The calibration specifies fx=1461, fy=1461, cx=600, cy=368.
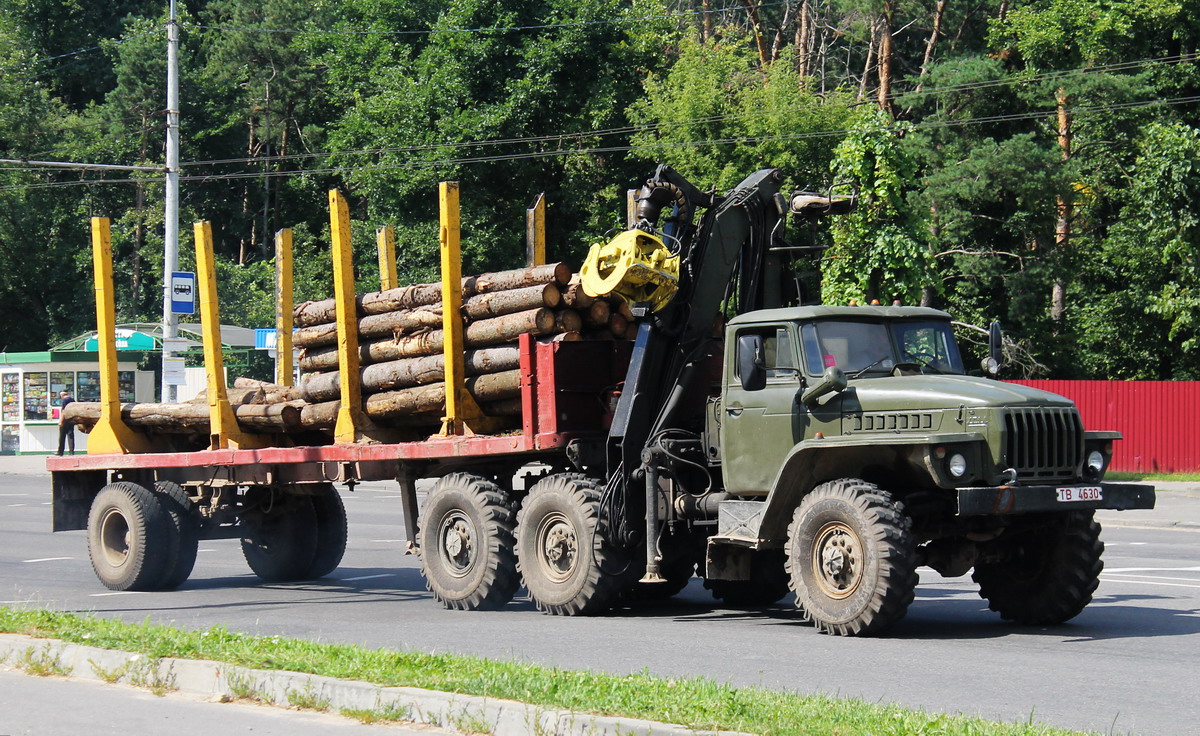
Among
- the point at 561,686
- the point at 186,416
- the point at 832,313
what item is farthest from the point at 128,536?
the point at 561,686

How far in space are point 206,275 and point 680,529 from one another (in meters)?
5.94

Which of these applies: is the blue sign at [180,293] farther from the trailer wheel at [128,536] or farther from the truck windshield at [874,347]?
the truck windshield at [874,347]

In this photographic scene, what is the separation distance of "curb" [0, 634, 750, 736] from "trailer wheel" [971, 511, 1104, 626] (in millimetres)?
5323

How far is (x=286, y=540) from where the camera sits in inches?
637

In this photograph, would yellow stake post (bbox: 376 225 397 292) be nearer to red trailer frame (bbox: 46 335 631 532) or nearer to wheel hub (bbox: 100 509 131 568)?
red trailer frame (bbox: 46 335 631 532)

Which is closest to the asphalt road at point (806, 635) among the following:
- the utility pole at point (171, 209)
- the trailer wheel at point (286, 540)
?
the trailer wheel at point (286, 540)

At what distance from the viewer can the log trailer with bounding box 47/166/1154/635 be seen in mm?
10625

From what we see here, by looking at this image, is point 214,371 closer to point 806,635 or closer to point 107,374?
point 107,374

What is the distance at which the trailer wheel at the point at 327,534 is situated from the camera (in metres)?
16.2

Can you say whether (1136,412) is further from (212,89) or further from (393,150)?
(212,89)

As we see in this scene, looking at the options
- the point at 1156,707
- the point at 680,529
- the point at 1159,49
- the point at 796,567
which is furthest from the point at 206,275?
Answer: the point at 1159,49

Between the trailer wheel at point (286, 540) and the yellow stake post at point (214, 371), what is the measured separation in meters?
1.22

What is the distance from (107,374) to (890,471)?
352 inches

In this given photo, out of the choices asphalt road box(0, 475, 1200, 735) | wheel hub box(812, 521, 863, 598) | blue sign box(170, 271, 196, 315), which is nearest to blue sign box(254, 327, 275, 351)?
blue sign box(170, 271, 196, 315)
